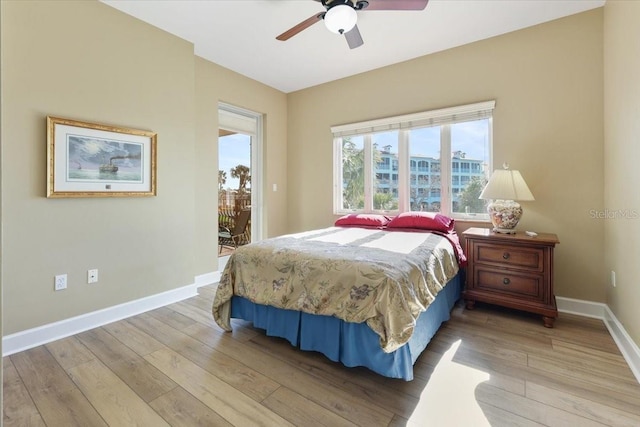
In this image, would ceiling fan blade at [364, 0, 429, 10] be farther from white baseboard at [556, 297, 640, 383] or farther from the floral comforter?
white baseboard at [556, 297, 640, 383]

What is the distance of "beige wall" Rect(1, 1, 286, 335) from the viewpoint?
2.34 meters

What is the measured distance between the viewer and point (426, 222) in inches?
129

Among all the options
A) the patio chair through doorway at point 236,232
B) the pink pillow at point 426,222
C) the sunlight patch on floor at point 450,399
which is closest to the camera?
the sunlight patch on floor at point 450,399

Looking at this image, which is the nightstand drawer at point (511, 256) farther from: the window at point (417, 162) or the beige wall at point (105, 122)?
the beige wall at point (105, 122)

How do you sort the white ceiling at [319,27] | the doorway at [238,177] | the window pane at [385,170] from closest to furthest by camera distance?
1. the white ceiling at [319,27]
2. the window pane at [385,170]
3. the doorway at [238,177]

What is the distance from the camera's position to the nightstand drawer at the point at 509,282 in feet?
8.78

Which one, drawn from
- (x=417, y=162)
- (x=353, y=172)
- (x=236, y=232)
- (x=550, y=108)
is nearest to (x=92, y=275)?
(x=236, y=232)

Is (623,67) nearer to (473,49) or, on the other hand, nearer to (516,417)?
(473,49)

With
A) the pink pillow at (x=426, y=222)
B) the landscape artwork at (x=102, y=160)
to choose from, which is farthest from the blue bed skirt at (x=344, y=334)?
the landscape artwork at (x=102, y=160)

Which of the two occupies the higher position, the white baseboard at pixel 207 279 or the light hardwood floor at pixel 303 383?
the white baseboard at pixel 207 279

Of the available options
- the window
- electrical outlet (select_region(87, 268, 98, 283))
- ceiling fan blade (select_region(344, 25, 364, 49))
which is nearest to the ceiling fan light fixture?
ceiling fan blade (select_region(344, 25, 364, 49))

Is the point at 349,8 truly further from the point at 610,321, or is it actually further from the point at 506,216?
the point at 610,321

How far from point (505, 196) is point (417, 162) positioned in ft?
3.90

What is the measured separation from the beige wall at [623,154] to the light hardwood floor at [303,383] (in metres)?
0.39
